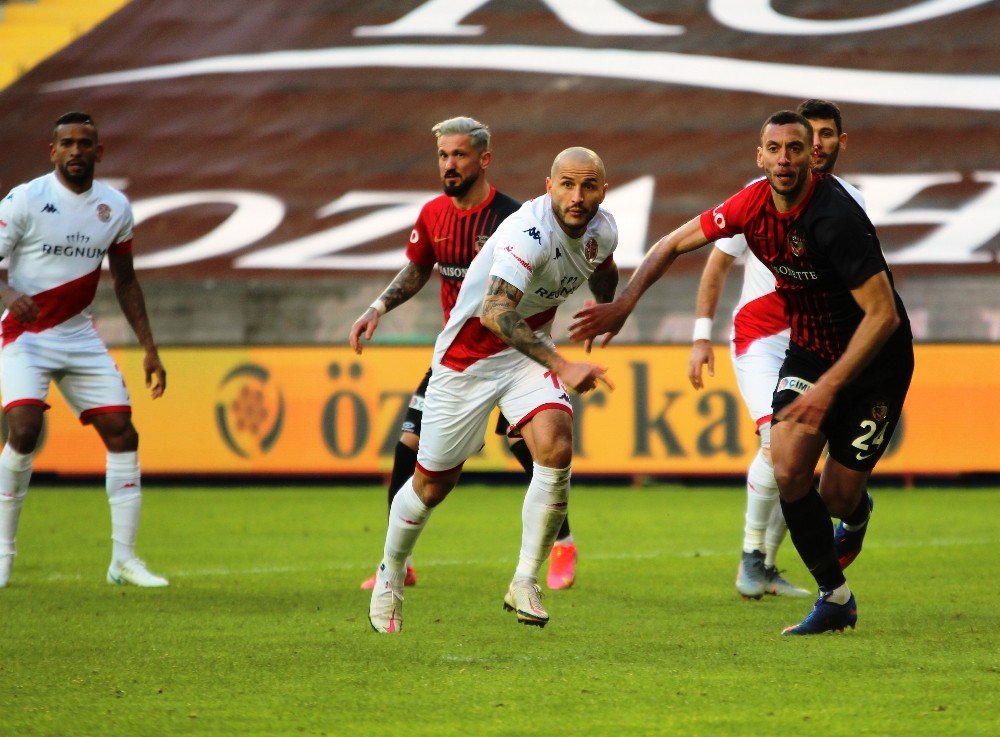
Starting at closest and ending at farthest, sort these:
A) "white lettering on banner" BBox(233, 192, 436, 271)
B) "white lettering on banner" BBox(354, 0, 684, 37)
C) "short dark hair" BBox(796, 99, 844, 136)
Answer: "short dark hair" BBox(796, 99, 844, 136) → "white lettering on banner" BBox(233, 192, 436, 271) → "white lettering on banner" BBox(354, 0, 684, 37)

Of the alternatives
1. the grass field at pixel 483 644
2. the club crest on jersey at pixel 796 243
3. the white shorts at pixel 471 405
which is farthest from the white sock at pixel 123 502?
the club crest on jersey at pixel 796 243

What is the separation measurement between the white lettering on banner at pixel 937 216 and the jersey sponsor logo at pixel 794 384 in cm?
1014

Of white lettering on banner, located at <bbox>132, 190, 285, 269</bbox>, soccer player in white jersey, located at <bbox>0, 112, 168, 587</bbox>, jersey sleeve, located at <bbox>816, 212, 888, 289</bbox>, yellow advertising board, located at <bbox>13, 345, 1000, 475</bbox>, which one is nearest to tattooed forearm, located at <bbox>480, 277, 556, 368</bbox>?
jersey sleeve, located at <bbox>816, 212, 888, 289</bbox>

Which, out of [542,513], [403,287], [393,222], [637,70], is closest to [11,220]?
[403,287]

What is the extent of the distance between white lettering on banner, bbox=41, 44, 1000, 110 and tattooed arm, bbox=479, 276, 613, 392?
40.2ft

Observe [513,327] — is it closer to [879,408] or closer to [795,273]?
[795,273]

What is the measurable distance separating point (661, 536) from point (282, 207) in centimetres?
845

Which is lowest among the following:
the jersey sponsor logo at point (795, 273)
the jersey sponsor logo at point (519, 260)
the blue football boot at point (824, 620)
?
the blue football boot at point (824, 620)

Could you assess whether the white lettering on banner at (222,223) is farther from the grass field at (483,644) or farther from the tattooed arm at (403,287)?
the tattooed arm at (403,287)

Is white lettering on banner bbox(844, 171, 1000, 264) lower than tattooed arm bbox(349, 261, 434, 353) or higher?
lower

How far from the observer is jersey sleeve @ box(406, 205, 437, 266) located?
7.66 metres

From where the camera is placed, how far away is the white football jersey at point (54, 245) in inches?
310

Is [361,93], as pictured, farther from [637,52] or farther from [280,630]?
[280,630]

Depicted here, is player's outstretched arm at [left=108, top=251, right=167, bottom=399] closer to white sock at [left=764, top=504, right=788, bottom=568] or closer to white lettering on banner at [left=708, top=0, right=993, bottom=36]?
white sock at [left=764, top=504, right=788, bottom=568]
